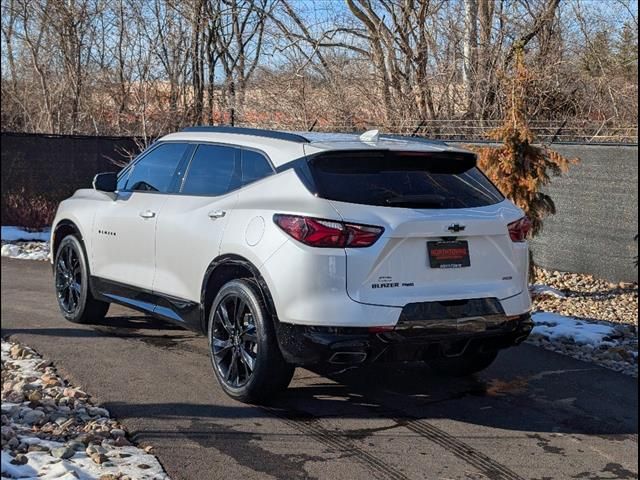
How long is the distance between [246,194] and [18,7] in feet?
32.9

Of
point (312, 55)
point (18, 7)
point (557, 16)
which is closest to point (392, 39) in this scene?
point (312, 55)

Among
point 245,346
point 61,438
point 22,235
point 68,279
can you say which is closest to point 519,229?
point 245,346

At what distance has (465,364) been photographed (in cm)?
607

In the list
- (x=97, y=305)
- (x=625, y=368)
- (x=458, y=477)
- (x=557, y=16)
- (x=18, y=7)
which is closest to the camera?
(x=458, y=477)

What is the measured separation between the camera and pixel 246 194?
5398mm

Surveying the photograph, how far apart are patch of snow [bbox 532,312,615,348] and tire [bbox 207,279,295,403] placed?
3.25m

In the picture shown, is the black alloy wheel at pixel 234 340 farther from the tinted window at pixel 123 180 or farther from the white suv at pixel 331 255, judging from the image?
the tinted window at pixel 123 180

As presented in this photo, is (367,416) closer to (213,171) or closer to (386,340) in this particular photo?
(386,340)

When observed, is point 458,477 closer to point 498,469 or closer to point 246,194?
point 498,469

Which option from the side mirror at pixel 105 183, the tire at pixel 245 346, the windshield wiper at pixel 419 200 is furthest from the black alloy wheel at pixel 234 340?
the side mirror at pixel 105 183

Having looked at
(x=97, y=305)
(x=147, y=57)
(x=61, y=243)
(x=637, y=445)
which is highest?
(x=147, y=57)

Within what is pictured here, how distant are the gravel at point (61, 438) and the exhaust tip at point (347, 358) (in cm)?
116

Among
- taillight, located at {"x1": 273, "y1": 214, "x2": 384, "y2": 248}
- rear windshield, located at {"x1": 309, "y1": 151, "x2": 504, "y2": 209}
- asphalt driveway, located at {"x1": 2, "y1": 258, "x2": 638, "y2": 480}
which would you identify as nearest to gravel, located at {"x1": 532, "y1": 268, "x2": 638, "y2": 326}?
asphalt driveway, located at {"x1": 2, "y1": 258, "x2": 638, "y2": 480}

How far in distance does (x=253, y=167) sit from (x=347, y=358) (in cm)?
155
